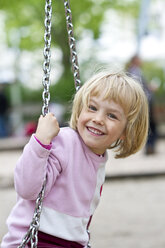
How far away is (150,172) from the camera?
7.79m

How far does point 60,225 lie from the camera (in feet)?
6.65

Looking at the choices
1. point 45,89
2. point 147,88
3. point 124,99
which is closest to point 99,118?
point 124,99

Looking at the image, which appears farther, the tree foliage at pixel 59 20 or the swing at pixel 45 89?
the tree foliage at pixel 59 20

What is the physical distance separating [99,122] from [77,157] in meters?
0.17

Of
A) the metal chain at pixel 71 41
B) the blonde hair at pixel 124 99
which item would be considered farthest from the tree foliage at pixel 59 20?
the blonde hair at pixel 124 99

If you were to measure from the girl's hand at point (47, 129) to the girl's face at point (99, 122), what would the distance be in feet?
0.47

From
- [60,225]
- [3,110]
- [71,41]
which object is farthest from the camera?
[3,110]

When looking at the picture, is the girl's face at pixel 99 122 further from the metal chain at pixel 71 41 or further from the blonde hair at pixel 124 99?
the metal chain at pixel 71 41

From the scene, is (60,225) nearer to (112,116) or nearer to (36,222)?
(36,222)

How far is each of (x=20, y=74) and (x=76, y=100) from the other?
21.8m

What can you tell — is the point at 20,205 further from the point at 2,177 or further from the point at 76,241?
the point at 2,177

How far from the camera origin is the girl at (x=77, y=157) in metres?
1.98

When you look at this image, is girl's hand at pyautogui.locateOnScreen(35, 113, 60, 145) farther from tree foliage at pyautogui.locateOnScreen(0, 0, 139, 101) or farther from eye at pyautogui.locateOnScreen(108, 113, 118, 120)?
tree foliage at pyautogui.locateOnScreen(0, 0, 139, 101)

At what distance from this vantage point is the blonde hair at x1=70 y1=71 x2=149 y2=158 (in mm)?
2086
